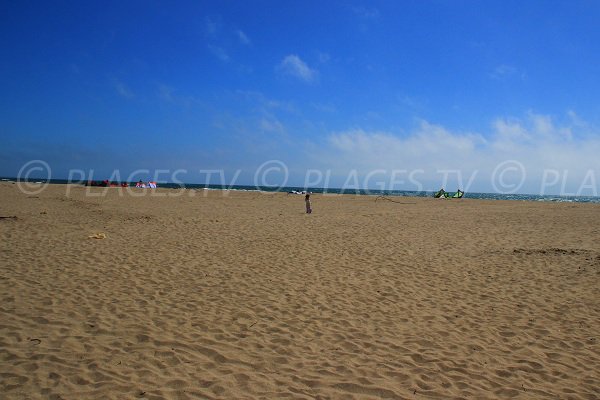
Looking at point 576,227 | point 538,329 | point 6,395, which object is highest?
point 576,227

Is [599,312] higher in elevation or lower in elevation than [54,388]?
higher

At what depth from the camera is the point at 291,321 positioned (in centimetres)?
638

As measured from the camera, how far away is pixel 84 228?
15.1 m

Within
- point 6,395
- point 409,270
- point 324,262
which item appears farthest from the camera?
point 324,262

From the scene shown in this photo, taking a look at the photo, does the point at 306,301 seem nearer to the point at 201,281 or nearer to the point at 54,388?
the point at 201,281

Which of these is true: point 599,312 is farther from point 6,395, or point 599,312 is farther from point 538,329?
point 6,395

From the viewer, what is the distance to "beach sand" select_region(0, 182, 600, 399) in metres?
4.50

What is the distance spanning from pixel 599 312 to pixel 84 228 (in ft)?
54.6

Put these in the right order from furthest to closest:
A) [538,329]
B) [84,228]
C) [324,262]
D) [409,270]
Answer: [84,228] → [324,262] → [409,270] → [538,329]

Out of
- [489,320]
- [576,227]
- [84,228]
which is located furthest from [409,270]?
[576,227]

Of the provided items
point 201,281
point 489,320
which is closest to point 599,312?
point 489,320

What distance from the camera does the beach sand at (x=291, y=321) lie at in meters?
4.50

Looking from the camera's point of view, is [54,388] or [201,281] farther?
[201,281]

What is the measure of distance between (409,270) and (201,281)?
547 cm
